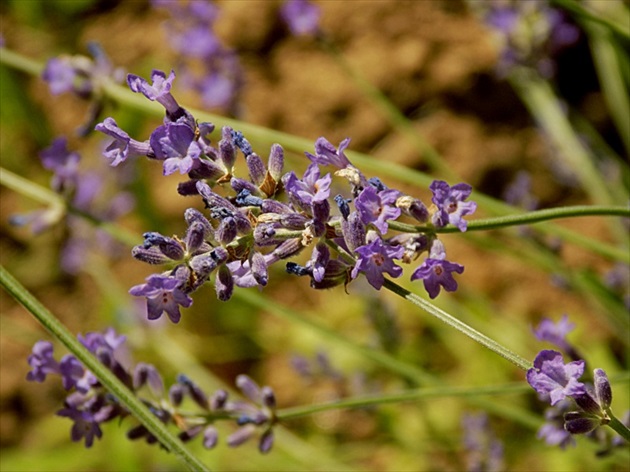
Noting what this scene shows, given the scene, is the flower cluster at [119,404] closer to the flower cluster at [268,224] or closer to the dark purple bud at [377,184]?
the flower cluster at [268,224]

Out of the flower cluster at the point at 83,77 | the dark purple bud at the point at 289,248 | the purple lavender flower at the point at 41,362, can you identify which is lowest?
the purple lavender flower at the point at 41,362

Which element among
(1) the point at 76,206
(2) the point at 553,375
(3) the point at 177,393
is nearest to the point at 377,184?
(2) the point at 553,375

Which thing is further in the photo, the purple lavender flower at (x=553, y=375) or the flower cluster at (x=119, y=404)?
the flower cluster at (x=119, y=404)

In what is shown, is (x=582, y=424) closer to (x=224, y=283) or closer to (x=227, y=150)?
(x=224, y=283)

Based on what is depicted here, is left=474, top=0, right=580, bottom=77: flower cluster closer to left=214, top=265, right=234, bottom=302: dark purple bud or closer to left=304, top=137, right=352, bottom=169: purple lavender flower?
left=304, top=137, right=352, bottom=169: purple lavender flower

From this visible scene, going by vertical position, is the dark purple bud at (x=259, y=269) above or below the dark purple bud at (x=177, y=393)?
above

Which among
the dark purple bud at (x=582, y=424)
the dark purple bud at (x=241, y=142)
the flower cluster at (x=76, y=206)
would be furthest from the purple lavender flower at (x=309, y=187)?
the flower cluster at (x=76, y=206)

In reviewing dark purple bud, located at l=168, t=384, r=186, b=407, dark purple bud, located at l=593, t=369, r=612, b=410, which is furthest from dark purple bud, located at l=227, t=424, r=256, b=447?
dark purple bud, located at l=593, t=369, r=612, b=410
